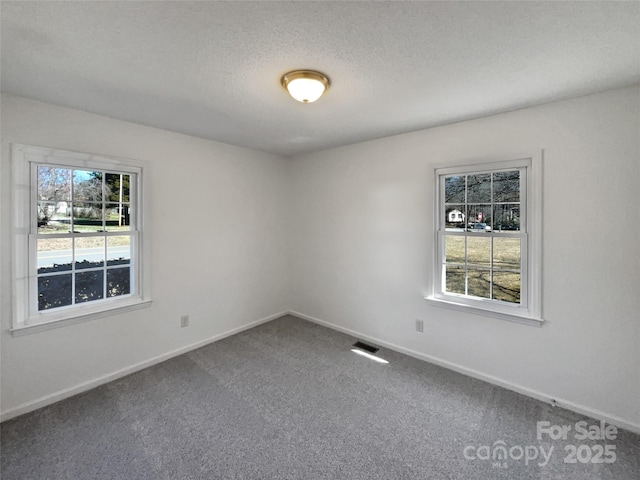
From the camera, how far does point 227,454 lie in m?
1.81

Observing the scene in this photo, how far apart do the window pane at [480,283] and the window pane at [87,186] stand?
12.5 ft

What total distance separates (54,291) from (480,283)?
4.04 metres

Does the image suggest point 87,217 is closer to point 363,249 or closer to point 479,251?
point 363,249

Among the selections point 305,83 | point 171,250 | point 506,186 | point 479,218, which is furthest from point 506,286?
point 171,250

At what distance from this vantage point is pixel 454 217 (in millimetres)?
2906

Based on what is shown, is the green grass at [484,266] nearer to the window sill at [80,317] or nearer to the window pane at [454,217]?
the window pane at [454,217]

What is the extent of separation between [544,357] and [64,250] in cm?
437

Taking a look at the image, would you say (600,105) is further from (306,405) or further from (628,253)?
(306,405)

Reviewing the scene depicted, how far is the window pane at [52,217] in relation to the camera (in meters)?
2.33

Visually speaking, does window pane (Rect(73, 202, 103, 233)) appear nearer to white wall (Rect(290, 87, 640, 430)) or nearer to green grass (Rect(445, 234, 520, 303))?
white wall (Rect(290, 87, 640, 430))

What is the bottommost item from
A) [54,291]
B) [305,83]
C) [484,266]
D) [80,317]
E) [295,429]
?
[295,429]

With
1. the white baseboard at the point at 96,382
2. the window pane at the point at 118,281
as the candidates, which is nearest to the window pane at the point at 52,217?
the window pane at the point at 118,281

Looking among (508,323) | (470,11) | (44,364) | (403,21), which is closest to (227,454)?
(44,364)

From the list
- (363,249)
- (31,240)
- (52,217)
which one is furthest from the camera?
(363,249)
